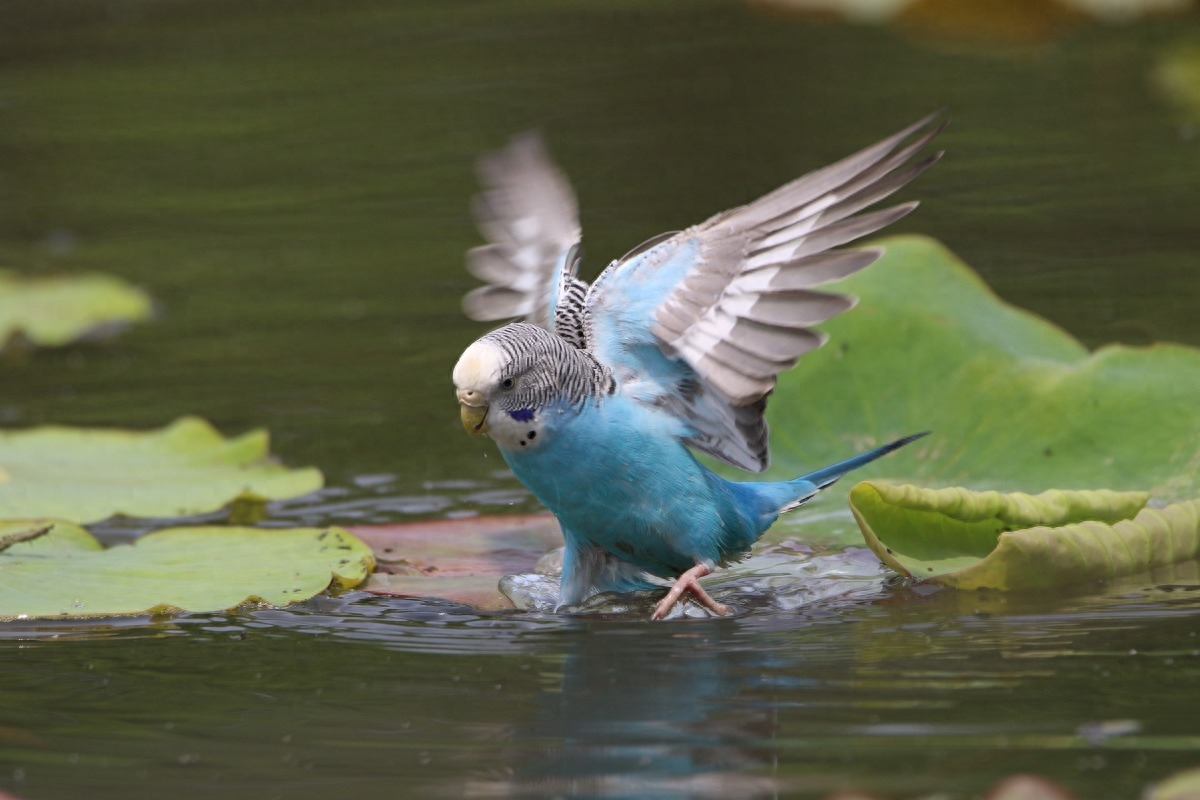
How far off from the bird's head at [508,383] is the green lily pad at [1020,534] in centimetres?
77

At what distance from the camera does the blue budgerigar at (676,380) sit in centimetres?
403

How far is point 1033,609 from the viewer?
13.1 ft

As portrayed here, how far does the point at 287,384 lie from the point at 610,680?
3256mm

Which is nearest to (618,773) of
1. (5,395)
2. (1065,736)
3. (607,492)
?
(1065,736)

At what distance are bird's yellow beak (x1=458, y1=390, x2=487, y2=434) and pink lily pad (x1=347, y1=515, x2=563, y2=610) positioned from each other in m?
0.49

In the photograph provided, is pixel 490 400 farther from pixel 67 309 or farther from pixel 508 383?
pixel 67 309

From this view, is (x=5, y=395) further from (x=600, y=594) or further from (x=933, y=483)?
(x=933, y=483)

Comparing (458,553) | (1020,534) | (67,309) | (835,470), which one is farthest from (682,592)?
(67,309)

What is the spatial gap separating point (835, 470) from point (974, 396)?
51 centimetres

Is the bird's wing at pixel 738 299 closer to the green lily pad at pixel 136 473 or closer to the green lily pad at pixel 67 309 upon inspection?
the green lily pad at pixel 136 473

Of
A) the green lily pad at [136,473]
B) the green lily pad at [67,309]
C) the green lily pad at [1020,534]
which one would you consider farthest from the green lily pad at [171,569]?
the green lily pad at [67,309]

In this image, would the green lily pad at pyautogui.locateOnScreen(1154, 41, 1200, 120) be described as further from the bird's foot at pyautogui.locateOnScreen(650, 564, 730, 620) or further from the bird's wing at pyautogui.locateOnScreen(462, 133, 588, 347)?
the bird's foot at pyautogui.locateOnScreen(650, 564, 730, 620)

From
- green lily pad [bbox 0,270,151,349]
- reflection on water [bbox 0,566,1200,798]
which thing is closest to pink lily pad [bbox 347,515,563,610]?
reflection on water [bbox 0,566,1200,798]

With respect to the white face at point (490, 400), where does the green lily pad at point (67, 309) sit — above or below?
above
